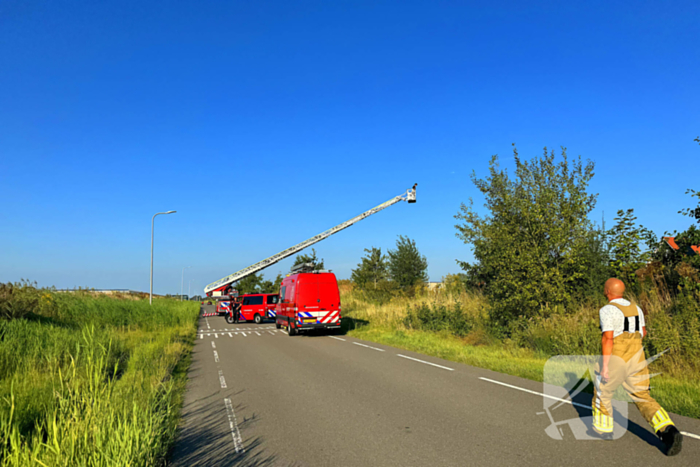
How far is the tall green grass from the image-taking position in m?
4.30

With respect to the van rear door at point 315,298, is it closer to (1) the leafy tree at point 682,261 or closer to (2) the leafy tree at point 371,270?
Result: (1) the leafy tree at point 682,261

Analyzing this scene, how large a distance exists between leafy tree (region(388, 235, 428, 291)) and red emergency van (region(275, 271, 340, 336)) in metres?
20.4

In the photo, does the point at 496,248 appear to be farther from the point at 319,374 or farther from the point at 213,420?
the point at 213,420

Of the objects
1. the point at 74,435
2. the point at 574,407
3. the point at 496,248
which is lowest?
the point at 574,407

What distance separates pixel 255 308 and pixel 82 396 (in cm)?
2798

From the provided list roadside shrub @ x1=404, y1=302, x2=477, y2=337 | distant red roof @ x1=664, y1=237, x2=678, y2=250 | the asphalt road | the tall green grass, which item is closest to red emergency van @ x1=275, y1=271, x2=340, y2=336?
roadside shrub @ x1=404, y1=302, x2=477, y2=337

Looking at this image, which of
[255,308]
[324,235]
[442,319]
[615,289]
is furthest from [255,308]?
[615,289]

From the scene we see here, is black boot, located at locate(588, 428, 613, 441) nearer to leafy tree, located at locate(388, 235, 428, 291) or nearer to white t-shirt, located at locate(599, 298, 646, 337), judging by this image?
white t-shirt, located at locate(599, 298, 646, 337)

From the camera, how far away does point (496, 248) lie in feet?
49.8

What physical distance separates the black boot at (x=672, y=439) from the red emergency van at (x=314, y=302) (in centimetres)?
1642

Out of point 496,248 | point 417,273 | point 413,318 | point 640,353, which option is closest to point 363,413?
point 640,353

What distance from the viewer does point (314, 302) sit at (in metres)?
21.0

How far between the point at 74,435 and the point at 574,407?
6.69 meters

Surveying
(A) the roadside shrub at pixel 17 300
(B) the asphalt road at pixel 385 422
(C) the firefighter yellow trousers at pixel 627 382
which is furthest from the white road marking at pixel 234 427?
(A) the roadside shrub at pixel 17 300
